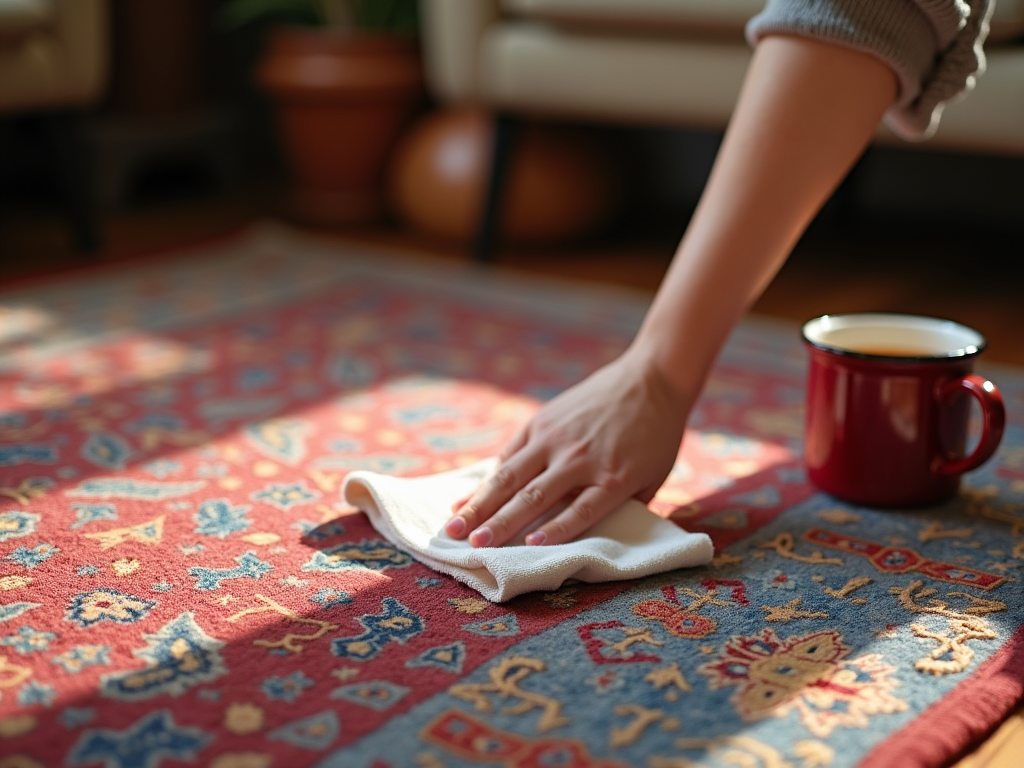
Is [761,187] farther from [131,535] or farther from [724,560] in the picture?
[131,535]

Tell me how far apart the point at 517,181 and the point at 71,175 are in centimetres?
68

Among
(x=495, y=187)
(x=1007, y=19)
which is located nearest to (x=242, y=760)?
(x=1007, y=19)

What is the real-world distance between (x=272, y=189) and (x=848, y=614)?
6.46ft

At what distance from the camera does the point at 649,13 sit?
56.5 inches

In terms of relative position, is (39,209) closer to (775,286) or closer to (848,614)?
(775,286)

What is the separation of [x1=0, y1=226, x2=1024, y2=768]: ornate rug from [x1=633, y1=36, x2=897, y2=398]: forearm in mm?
132

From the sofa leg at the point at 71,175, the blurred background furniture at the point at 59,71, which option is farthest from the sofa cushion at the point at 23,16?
the sofa leg at the point at 71,175

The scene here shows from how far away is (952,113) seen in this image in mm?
1257

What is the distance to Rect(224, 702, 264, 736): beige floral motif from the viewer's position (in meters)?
0.55

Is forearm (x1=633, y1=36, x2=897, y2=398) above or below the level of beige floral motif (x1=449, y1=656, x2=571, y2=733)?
above

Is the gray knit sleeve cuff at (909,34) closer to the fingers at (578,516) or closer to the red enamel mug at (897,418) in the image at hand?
the red enamel mug at (897,418)

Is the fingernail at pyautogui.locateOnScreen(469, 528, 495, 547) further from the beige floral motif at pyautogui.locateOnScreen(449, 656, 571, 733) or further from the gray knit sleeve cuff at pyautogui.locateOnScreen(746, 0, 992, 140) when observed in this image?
the gray knit sleeve cuff at pyautogui.locateOnScreen(746, 0, 992, 140)

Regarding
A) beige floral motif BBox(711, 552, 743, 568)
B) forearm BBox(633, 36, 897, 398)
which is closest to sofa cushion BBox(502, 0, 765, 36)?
forearm BBox(633, 36, 897, 398)

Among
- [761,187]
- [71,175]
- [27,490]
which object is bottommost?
[27,490]
